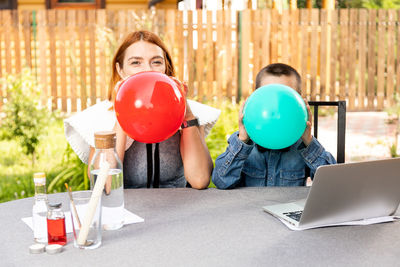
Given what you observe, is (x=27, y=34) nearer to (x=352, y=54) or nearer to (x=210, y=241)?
(x=352, y=54)

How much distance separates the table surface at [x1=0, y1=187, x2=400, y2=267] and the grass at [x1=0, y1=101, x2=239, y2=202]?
2.06m

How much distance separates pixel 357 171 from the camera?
153 centimetres

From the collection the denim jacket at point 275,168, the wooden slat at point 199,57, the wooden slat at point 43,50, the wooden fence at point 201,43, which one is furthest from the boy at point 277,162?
the wooden slat at point 43,50

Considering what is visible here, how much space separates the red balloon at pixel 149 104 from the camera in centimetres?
165

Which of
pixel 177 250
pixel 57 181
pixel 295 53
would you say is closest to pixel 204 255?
pixel 177 250

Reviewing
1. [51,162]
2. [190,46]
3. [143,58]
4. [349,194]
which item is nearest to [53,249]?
[349,194]

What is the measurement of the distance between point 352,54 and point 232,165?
22.9 feet

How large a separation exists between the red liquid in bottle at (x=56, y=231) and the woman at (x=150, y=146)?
798 millimetres

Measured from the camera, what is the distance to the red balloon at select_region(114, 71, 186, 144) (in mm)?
1647

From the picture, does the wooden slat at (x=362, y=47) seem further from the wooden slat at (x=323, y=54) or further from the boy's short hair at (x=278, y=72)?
the boy's short hair at (x=278, y=72)

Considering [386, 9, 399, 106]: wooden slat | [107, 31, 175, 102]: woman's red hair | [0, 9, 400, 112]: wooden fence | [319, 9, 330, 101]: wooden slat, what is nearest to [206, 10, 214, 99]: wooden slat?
[0, 9, 400, 112]: wooden fence

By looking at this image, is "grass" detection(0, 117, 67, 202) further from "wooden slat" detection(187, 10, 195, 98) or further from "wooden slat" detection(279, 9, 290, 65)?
"wooden slat" detection(279, 9, 290, 65)

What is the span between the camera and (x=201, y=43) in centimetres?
793

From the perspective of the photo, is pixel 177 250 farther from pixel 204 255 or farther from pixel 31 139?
pixel 31 139
